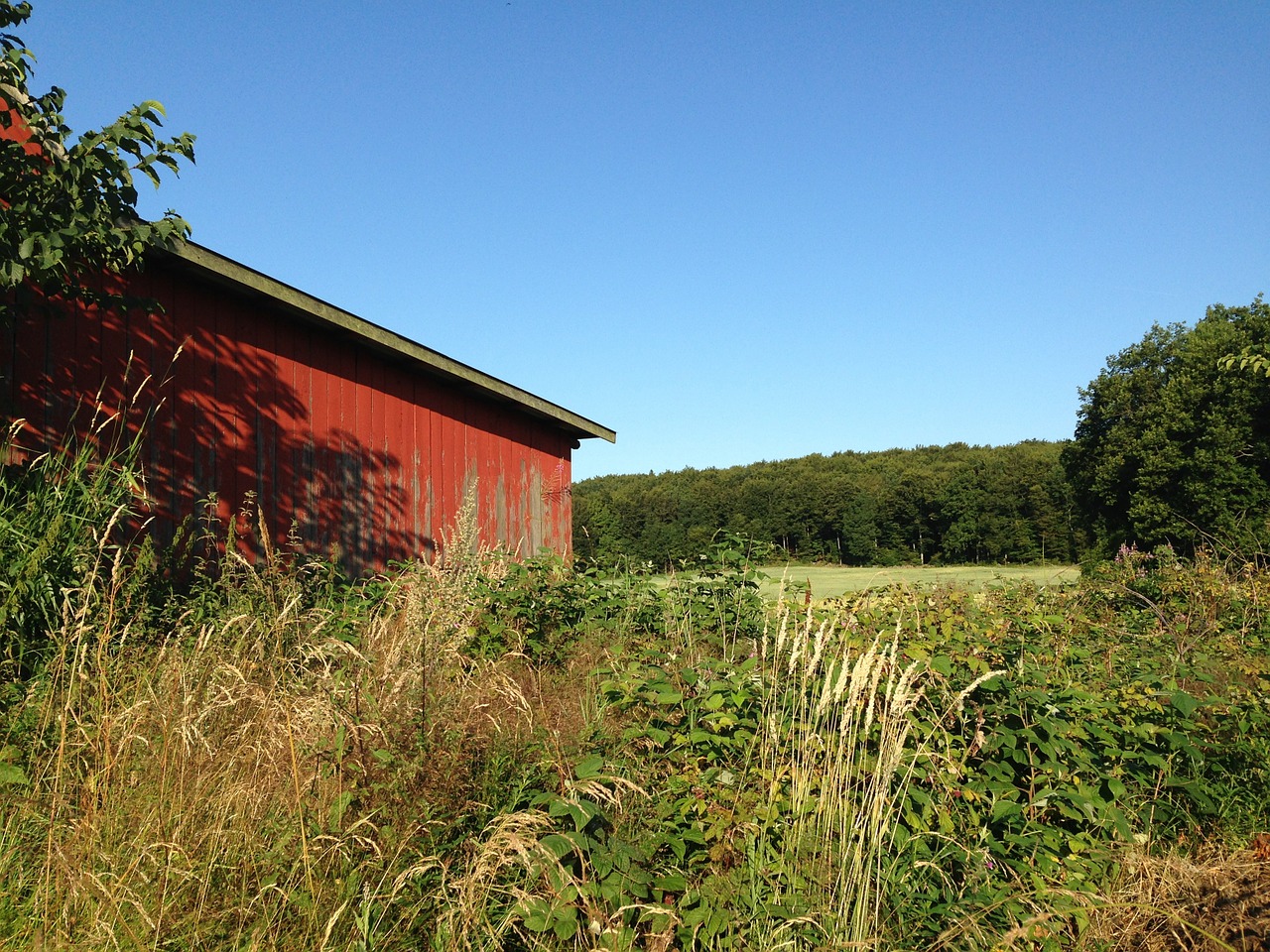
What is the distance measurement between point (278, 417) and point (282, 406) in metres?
0.14

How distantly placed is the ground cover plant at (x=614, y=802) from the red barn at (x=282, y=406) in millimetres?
2434

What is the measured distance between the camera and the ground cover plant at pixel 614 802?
237 cm

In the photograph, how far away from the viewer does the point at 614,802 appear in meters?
2.52

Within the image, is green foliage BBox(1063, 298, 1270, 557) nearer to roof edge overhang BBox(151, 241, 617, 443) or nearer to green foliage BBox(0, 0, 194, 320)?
roof edge overhang BBox(151, 241, 617, 443)

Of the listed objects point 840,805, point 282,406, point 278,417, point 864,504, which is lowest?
point 840,805

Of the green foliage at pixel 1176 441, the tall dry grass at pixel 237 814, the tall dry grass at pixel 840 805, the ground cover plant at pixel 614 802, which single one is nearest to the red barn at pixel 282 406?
the ground cover plant at pixel 614 802

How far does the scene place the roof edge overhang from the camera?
688 cm

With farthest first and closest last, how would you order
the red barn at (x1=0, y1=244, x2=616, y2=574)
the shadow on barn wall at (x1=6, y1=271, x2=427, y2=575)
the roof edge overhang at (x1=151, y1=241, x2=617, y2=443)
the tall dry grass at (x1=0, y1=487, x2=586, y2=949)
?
1. the roof edge overhang at (x1=151, y1=241, x2=617, y2=443)
2. the red barn at (x1=0, y1=244, x2=616, y2=574)
3. the shadow on barn wall at (x1=6, y1=271, x2=427, y2=575)
4. the tall dry grass at (x1=0, y1=487, x2=586, y2=949)

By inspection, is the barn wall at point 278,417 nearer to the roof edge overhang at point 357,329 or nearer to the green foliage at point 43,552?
the roof edge overhang at point 357,329

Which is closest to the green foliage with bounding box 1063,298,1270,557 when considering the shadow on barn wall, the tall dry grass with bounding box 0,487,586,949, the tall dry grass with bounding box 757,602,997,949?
the shadow on barn wall

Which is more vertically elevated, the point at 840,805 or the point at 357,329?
the point at 357,329

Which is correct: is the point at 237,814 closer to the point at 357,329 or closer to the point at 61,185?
the point at 61,185

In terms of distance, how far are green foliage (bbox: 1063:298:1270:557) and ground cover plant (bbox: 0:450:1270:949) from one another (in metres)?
23.7

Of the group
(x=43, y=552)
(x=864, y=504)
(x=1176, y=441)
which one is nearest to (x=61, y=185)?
(x=43, y=552)
